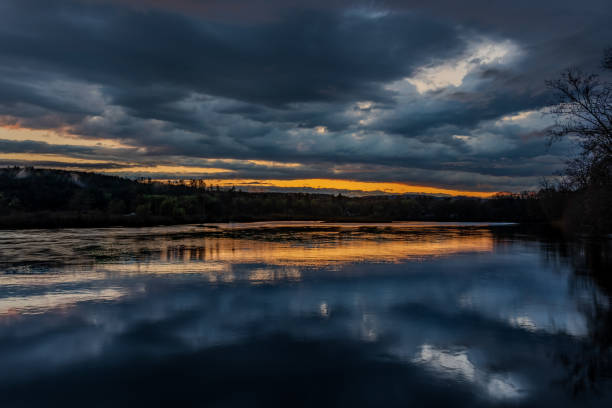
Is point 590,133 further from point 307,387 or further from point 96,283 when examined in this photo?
point 96,283

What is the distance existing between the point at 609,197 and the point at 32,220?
64833 millimetres

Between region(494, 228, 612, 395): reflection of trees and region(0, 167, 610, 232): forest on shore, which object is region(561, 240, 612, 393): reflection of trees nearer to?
region(494, 228, 612, 395): reflection of trees

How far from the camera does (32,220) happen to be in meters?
55.8

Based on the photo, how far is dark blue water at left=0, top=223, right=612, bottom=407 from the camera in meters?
6.61

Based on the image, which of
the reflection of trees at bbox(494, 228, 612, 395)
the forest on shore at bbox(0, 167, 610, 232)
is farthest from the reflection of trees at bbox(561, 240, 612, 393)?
the forest on shore at bbox(0, 167, 610, 232)

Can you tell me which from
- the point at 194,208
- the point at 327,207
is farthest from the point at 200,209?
the point at 327,207

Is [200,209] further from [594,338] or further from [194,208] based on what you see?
[594,338]

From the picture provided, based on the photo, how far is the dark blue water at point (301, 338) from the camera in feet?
21.7

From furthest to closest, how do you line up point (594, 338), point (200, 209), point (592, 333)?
point (200, 209), point (592, 333), point (594, 338)

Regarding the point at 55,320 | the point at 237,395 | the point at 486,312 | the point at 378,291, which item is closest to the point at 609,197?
the point at 486,312

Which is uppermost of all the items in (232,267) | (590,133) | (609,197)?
(590,133)

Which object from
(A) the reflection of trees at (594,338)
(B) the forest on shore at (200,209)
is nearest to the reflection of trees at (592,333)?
(A) the reflection of trees at (594,338)

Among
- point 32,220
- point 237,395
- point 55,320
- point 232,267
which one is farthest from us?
point 32,220

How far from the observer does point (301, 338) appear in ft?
29.8
